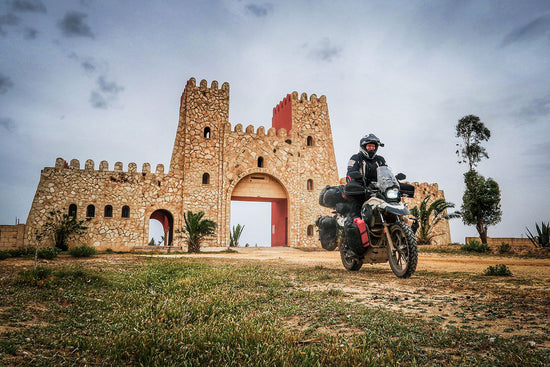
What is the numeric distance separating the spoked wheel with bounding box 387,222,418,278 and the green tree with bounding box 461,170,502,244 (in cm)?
1553

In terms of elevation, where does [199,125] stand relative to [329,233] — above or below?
above

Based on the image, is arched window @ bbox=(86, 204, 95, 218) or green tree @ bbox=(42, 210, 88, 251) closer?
green tree @ bbox=(42, 210, 88, 251)

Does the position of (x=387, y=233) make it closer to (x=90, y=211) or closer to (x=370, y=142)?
(x=370, y=142)

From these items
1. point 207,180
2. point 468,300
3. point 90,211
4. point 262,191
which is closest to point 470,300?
point 468,300

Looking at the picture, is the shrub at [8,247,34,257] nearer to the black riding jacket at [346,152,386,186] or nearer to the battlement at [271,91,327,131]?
the black riding jacket at [346,152,386,186]

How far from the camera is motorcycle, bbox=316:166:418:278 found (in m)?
5.37

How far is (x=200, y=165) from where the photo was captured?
2131 cm

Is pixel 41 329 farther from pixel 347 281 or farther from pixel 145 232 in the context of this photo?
pixel 145 232

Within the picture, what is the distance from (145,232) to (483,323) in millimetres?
19758

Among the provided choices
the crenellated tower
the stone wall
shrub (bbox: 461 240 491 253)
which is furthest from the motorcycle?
the stone wall

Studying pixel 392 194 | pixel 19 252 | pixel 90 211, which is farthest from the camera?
pixel 90 211

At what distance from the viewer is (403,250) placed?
5.39 meters

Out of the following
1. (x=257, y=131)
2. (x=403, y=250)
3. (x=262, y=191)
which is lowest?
(x=403, y=250)

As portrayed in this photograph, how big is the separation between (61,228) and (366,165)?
1640cm
